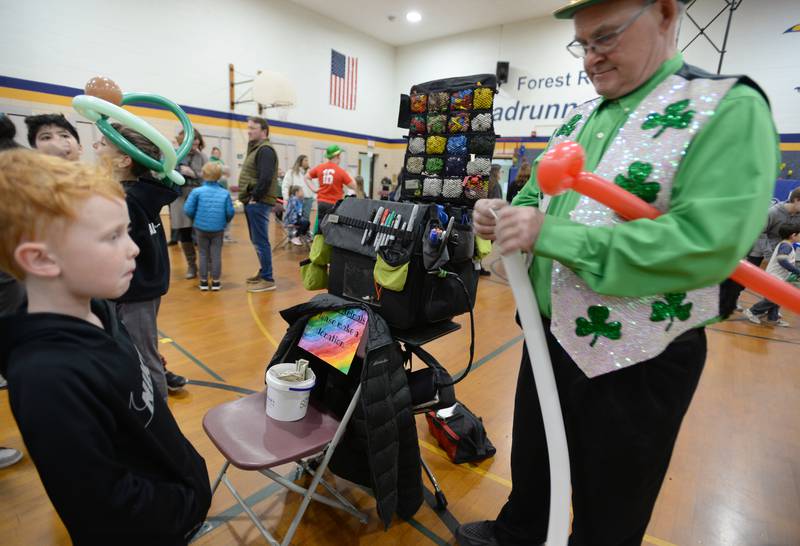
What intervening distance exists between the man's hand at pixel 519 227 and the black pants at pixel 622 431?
1.45 feet

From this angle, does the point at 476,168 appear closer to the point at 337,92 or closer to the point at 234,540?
the point at 234,540

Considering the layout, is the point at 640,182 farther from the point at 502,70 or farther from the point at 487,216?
the point at 502,70

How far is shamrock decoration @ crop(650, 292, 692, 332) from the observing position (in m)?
0.89

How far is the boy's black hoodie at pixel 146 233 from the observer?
5.71 feet

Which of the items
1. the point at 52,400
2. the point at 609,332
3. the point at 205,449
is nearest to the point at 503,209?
the point at 609,332

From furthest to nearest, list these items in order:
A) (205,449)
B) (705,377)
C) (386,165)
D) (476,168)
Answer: (386,165)
(705,377)
(205,449)
(476,168)

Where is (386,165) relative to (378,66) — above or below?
below

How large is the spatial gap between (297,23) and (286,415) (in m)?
12.6

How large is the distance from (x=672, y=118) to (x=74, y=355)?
129 cm

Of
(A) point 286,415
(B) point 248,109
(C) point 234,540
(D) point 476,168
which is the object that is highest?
(B) point 248,109

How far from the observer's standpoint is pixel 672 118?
34.1 inches

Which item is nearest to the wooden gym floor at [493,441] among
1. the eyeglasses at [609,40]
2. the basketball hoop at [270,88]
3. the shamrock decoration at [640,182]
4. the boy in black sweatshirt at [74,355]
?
the boy in black sweatshirt at [74,355]

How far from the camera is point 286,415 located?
1.52 metres

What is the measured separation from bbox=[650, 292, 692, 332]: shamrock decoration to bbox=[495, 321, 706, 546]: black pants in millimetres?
108
